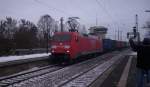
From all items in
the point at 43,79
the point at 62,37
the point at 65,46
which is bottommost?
the point at 43,79

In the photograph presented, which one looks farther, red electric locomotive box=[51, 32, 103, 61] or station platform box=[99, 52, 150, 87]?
red electric locomotive box=[51, 32, 103, 61]

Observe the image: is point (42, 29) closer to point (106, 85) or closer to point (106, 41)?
point (106, 41)

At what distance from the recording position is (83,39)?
2925 centimetres

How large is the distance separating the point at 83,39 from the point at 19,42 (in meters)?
22.9

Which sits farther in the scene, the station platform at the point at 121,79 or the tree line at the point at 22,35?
the tree line at the point at 22,35

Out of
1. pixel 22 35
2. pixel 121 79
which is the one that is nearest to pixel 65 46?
pixel 121 79

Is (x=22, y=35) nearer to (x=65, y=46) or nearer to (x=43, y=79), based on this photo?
(x=65, y=46)

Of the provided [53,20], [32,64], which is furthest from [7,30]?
[32,64]

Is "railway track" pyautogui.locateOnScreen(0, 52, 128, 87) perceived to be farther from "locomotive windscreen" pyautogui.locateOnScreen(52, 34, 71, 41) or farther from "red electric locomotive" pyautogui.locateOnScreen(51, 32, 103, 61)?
"locomotive windscreen" pyautogui.locateOnScreen(52, 34, 71, 41)

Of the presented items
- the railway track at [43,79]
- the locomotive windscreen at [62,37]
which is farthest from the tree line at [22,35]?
the railway track at [43,79]

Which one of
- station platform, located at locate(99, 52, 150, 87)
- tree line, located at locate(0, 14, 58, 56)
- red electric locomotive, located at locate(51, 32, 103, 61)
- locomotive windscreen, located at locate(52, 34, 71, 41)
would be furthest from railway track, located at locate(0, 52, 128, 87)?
tree line, located at locate(0, 14, 58, 56)

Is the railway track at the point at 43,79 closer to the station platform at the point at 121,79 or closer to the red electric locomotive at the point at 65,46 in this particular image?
the station platform at the point at 121,79

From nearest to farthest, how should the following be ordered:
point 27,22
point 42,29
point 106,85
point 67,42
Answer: point 106,85
point 67,42
point 27,22
point 42,29

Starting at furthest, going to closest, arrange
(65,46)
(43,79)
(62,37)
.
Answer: (62,37) < (65,46) < (43,79)
